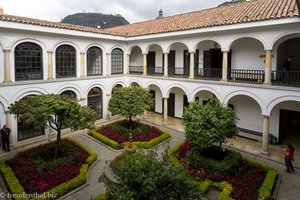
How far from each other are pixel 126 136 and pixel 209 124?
6.85 m

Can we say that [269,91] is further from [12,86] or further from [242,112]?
[12,86]

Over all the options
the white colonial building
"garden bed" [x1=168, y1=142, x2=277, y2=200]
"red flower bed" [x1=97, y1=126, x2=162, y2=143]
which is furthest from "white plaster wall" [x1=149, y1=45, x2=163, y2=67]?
"garden bed" [x1=168, y1=142, x2=277, y2=200]

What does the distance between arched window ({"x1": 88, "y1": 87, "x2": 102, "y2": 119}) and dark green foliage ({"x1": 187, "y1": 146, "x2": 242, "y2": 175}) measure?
1082 centimetres

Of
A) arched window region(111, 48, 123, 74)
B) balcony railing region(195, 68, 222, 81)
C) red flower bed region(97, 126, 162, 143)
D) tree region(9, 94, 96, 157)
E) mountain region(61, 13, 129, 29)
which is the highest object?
mountain region(61, 13, 129, 29)

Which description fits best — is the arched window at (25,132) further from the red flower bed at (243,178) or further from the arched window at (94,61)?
the red flower bed at (243,178)

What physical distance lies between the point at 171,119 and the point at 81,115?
455 inches

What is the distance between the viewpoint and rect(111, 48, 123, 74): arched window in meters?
21.4

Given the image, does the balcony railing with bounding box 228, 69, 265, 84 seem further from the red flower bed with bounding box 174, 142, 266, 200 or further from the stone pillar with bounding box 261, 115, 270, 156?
the red flower bed with bounding box 174, 142, 266, 200

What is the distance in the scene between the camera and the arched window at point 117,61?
2143cm

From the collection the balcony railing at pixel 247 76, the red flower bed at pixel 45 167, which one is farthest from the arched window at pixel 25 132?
the balcony railing at pixel 247 76

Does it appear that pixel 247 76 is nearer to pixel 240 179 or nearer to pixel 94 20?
pixel 240 179

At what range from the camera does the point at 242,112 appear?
17375 millimetres

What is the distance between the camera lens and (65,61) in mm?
17484

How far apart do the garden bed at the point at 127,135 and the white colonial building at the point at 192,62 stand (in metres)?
3.53
